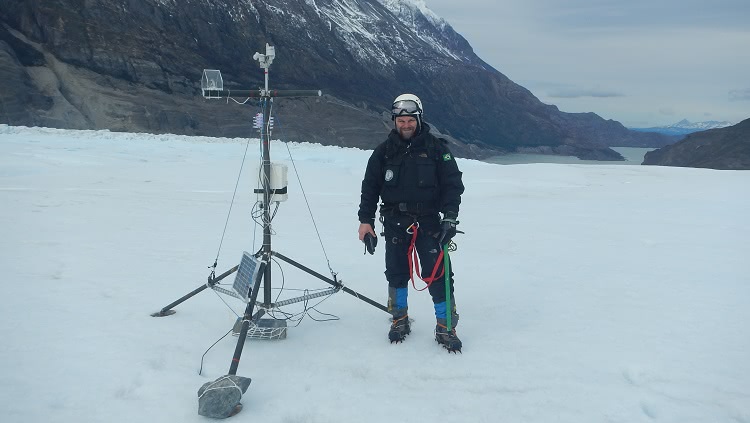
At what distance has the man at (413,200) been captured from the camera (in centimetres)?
433

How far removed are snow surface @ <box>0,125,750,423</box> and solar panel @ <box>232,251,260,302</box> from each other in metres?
0.50

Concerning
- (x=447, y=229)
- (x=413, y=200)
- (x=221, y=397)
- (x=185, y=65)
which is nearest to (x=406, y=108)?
(x=413, y=200)

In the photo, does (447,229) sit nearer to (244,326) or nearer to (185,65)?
(244,326)

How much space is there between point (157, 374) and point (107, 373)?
1.09 ft

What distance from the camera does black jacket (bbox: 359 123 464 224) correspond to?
434 cm

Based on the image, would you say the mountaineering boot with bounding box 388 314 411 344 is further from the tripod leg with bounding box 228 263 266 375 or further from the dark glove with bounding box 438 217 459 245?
the tripod leg with bounding box 228 263 266 375

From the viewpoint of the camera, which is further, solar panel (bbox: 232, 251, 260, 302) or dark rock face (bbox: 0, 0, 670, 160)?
dark rock face (bbox: 0, 0, 670, 160)

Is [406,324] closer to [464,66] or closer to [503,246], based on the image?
[503,246]

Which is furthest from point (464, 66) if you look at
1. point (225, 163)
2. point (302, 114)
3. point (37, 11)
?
point (225, 163)

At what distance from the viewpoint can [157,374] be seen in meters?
3.74

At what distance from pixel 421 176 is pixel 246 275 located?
162 centimetres

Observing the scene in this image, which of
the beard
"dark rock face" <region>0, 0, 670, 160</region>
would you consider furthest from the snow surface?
"dark rock face" <region>0, 0, 670, 160</region>

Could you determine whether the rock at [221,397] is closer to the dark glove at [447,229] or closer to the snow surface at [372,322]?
the snow surface at [372,322]

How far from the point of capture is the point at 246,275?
423 centimetres
